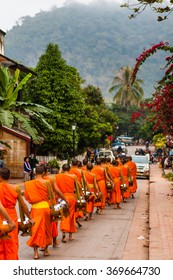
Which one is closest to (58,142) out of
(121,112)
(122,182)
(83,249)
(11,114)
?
(11,114)

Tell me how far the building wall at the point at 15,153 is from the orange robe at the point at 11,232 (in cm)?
2514

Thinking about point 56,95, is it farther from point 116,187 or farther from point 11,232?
point 11,232

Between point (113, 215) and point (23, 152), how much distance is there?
17045 mm

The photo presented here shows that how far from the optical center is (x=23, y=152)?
33.3 metres

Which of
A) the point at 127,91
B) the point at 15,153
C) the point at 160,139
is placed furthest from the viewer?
the point at 127,91

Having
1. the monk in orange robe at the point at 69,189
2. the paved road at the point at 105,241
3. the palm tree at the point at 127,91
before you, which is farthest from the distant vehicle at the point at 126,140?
the monk in orange robe at the point at 69,189

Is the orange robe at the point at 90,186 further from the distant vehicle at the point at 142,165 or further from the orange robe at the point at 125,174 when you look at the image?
the distant vehicle at the point at 142,165

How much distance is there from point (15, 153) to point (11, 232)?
2554 cm

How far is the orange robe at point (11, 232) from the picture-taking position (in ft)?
25.6

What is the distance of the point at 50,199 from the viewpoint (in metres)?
9.96

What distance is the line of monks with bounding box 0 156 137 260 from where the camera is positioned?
804 centimetres

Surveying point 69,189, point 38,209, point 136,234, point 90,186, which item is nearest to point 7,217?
point 38,209

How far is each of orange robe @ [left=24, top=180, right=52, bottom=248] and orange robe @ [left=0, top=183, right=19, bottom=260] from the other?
1.57 m

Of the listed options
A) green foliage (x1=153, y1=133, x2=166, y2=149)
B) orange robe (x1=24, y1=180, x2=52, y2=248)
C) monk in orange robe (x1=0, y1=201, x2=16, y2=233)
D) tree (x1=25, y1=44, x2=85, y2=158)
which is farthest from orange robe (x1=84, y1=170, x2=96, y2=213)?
green foliage (x1=153, y1=133, x2=166, y2=149)
